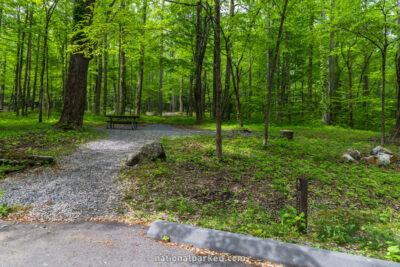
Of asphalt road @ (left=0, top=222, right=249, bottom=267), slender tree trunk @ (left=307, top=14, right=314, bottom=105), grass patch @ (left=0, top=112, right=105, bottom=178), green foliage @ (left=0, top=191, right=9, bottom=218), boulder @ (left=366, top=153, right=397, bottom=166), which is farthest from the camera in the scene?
slender tree trunk @ (left=307, top=14, right=314, bottom=105)

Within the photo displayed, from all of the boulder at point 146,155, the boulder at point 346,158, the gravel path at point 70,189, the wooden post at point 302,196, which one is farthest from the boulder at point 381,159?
the gravel path at point 70,189

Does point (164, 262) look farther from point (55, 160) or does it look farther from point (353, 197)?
point (55, 160)

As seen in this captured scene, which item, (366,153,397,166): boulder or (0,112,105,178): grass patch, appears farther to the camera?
(0,112,105,178): grass patch

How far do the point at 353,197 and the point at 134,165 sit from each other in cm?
494

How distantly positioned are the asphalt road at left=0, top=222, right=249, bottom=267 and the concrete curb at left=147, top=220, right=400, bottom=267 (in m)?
0.16

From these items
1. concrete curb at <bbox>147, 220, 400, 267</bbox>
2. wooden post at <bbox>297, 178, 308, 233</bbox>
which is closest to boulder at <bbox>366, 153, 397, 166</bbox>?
wooden post at <bbox>297, 178, 308, 233</bbox>

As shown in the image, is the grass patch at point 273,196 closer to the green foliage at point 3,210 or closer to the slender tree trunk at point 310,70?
the green foliage at point 3,210

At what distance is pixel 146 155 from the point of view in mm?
5629

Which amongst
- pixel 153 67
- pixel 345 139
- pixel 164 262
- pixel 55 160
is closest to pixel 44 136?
pixel 55 160

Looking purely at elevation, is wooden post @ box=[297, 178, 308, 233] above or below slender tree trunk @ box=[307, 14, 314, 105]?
below

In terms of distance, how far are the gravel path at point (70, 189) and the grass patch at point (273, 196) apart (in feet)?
1.46

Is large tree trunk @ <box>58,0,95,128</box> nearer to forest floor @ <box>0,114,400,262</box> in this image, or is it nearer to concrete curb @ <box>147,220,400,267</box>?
forest floor @ <box>0,114,400,262</box>

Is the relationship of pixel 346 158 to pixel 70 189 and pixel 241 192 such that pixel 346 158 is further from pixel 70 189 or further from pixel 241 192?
pixel 70 189

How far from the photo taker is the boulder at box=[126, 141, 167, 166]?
218 inches
